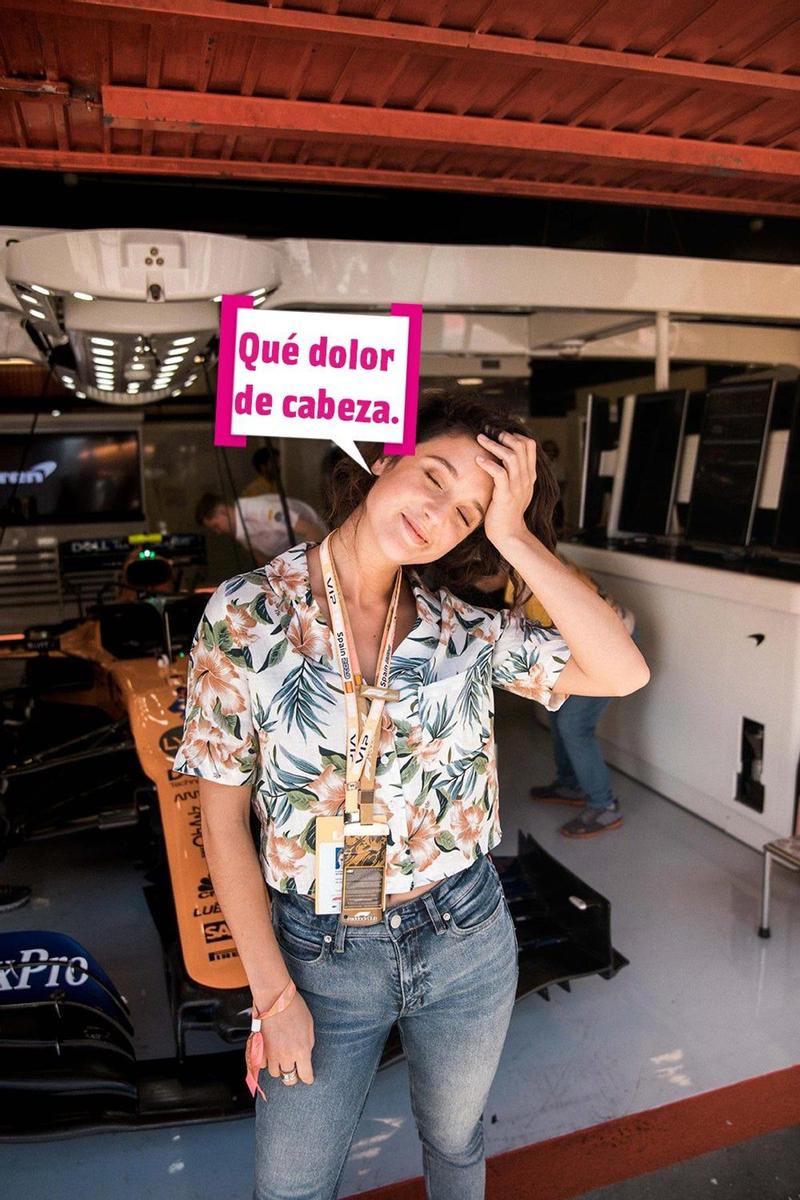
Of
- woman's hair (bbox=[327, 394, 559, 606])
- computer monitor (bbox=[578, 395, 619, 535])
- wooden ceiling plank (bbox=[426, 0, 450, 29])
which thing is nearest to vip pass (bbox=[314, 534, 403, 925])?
woman's hair (bbox=[327, 394, 559, 606])

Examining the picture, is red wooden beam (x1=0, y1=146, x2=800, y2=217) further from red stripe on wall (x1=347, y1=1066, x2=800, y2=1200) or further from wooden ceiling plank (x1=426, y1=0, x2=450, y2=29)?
red stripe on wall (x1=347, y1=1066, x2=800, y2=1200)

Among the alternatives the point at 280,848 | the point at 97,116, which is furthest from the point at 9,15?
the point at 280,848

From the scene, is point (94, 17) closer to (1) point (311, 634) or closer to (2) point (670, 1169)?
(1) point (311, 634)

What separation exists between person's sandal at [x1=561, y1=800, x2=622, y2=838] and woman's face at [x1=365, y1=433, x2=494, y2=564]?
10.2 feet

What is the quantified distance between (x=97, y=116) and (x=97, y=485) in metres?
5.13

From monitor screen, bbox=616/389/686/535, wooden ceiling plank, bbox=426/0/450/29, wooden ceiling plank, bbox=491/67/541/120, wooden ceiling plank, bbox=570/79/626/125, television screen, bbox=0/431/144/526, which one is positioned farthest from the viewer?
television screen, bbox=0/431/144/526

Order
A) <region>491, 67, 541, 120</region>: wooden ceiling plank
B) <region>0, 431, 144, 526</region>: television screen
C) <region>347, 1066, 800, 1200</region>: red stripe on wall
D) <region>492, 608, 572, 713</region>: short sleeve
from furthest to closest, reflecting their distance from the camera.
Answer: <region>0, 431, 144, 526</region>: television screen
<region>491, 67, 541, 120</region>: wooden ceiling plank
<region>347, 1066, 800, 1200</region>: red stripe on wall
<region>492, 608, 572, 713</region>: short sleeve

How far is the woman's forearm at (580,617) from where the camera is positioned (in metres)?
1.37

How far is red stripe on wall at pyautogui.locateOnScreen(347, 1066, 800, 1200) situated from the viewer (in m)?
2.10

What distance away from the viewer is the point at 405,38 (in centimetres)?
262

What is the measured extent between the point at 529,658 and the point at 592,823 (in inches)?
117

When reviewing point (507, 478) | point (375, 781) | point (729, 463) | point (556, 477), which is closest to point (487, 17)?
point (556, 477)

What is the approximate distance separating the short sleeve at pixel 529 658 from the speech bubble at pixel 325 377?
0.35 m

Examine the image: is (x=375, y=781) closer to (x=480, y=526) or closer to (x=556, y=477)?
(x=480, y=526)
